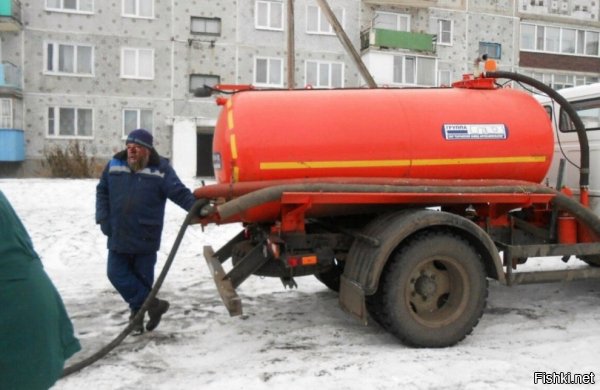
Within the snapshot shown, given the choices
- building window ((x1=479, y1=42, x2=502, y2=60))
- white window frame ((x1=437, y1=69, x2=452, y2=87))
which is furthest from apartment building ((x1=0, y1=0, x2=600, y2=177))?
building window ((x1=479, y1=42, x2=502, y2=60))

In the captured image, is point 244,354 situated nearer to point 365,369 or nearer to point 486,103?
point 365,369

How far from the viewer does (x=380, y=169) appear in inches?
179

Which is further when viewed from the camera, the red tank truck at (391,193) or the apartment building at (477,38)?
the apartment building at (477,38)

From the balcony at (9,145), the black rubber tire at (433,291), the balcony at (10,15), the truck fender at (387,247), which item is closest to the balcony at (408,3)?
the balcony at (10,15)

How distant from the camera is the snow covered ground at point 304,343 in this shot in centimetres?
375

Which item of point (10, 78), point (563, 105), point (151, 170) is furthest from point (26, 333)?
point (10, 78)

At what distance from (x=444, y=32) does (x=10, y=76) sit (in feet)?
70.8

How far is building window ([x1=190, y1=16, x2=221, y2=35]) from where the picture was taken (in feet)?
85.7

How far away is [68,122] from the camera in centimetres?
2497

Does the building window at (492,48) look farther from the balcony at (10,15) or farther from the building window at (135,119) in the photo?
the balcony at (10,15)

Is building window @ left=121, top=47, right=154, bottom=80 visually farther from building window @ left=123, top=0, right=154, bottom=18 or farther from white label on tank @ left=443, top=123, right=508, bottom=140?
white label on tank @ left=443, top=123, right=508, bottom=140

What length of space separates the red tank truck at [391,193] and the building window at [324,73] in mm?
23214

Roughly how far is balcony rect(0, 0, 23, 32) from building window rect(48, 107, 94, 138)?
368 cm

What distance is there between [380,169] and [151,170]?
77.1 inches
